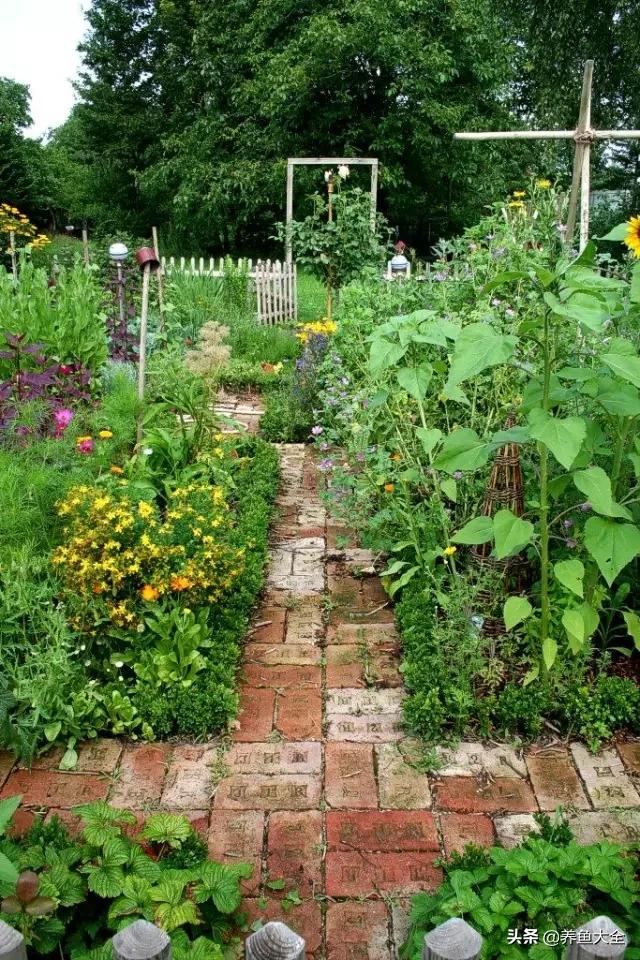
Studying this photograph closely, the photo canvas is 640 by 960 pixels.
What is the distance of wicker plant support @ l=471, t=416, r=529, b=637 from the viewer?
3150 mm

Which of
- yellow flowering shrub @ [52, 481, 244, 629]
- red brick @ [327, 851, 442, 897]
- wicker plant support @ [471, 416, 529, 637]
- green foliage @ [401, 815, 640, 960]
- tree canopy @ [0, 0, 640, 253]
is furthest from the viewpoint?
tree canopy @ [0, 0, 640, 253]

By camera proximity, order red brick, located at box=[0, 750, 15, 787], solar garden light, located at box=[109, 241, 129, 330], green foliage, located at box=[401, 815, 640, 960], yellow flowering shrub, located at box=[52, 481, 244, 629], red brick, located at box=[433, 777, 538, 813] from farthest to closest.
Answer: solar garden light, located at box=[109, 241, 129, 330], yellow flowering shrub, located at box=[52, 481, 244, 629], red brick, located at box=[0, 750, 15, 787], red brick, located at box=[433, 777, 538, 813], green foliage, located at box=[401, 815, 640, 960]

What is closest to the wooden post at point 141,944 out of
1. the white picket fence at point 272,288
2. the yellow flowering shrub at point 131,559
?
the yellow flowering shrub at point 131,559

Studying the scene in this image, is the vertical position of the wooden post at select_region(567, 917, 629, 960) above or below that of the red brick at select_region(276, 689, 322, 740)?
above

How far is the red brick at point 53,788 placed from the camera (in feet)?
8.54

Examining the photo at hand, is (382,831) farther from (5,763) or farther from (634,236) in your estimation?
(634,236)

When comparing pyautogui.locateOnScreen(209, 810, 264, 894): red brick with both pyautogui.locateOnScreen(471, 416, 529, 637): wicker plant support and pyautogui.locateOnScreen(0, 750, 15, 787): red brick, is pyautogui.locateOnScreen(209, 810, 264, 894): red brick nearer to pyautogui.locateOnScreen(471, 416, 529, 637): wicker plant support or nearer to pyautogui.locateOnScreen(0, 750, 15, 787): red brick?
pyautogui.locateOnScreen(0, 750, 15, 787): red brick

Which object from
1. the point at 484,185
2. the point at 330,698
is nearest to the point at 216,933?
the point at 330,698

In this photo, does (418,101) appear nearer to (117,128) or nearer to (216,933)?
(117,128)

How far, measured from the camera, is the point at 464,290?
4449 millimetres

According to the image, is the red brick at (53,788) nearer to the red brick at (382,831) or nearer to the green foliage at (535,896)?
the red brick at (382,831)

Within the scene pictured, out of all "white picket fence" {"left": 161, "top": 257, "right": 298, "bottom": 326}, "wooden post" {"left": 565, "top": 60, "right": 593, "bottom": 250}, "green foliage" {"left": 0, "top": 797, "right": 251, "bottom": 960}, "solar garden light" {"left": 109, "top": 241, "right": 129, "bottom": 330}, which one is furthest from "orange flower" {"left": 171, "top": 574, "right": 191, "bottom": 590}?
"white picket fence" {"left": 161, "top": 257, "right": 298, "bottom": 326}

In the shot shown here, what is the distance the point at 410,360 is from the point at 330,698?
1.33 m

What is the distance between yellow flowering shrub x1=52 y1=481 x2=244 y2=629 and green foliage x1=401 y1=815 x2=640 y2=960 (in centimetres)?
145
